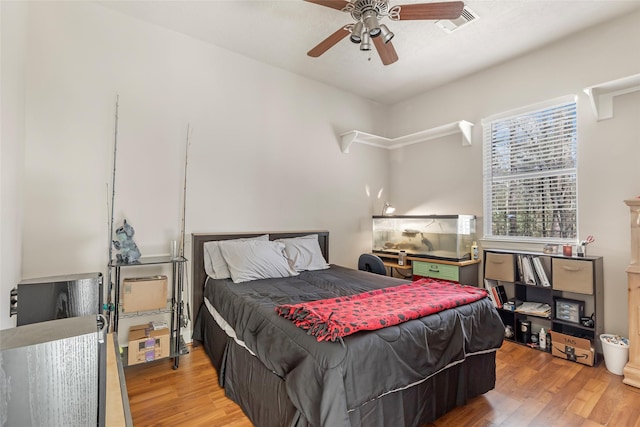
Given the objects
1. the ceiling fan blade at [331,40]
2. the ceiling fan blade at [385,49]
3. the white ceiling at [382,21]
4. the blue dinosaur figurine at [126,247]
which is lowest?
the blue dinosaur figurine at [126,247]

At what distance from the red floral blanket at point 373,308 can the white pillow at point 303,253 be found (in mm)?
1177

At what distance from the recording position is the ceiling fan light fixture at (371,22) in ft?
6.24

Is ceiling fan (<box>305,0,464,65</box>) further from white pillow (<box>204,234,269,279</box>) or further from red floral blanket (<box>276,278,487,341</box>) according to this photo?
white pillow (<box>204,234,269,279</box>)

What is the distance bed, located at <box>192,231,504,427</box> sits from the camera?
1.32 meters

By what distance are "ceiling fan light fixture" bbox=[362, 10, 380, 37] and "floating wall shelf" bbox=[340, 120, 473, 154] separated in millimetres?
1997

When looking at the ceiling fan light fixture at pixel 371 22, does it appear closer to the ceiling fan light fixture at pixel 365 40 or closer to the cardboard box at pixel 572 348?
the ceiling fan light fixture at pixel 365 40

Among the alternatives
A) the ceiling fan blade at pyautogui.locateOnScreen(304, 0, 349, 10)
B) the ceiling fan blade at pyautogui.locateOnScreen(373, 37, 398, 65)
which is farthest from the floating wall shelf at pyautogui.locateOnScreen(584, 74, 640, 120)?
the ceiling fan blade at pyautogui.locateOnScreen(304, 0, 349, 10)

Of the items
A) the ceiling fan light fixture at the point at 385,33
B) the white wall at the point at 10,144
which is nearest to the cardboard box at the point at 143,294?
the white wall at the point at 10,144

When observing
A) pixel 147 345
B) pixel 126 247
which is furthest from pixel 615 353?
pixel 126 247

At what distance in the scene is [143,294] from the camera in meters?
2.38

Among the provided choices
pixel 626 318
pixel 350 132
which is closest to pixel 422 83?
pixel 350 132

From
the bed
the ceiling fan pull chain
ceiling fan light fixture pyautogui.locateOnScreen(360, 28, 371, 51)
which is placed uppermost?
the ceiling fan pull chain

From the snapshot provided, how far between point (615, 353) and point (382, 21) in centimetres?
335

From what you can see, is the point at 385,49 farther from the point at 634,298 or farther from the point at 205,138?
the point at 634,298
